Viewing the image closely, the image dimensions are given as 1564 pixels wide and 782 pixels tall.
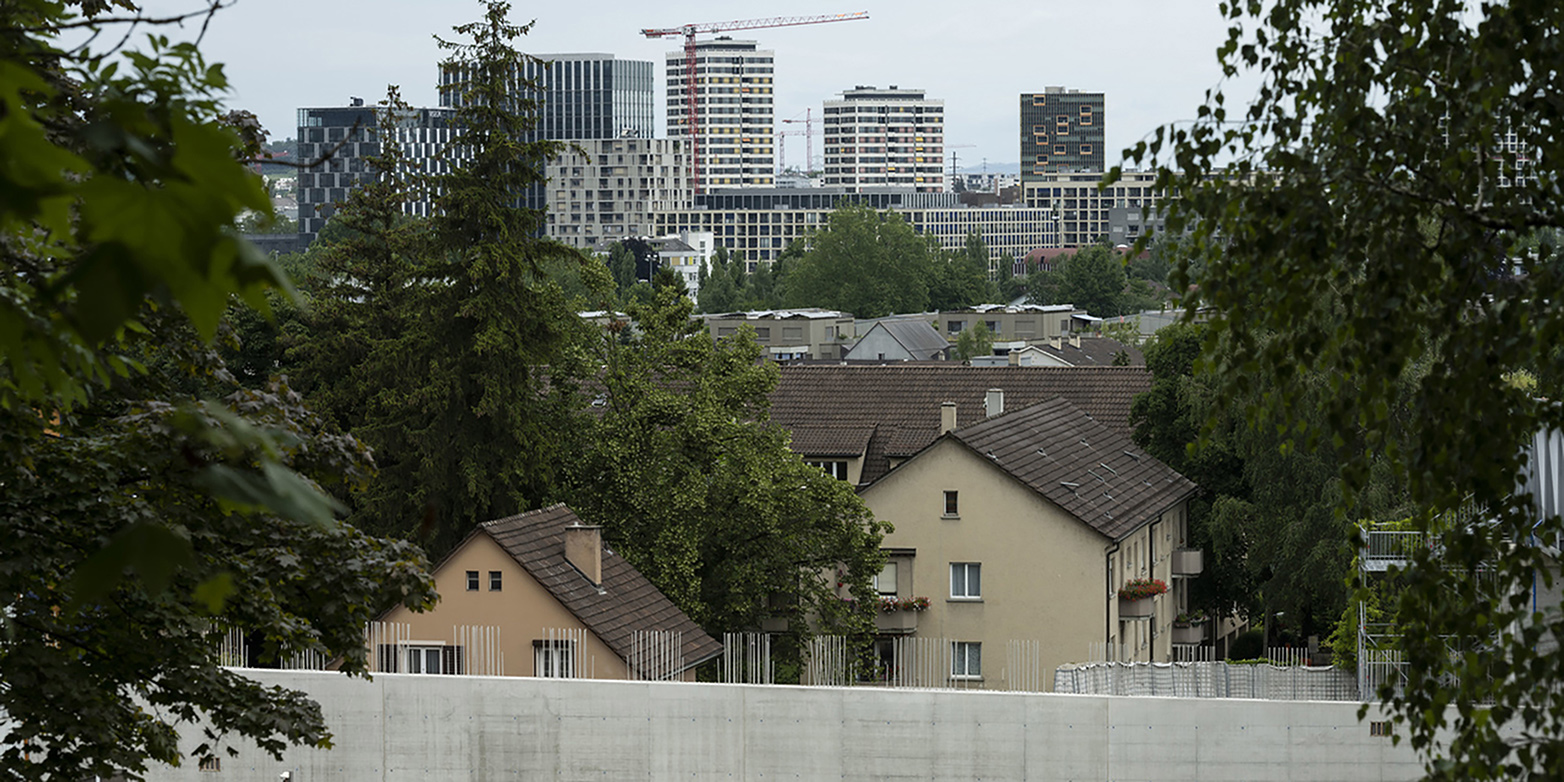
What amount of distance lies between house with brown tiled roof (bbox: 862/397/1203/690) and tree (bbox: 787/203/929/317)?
99.6 m

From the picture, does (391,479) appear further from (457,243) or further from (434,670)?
(434,670)

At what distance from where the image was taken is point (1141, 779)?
1848 centimetres

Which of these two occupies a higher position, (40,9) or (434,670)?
(40,9)

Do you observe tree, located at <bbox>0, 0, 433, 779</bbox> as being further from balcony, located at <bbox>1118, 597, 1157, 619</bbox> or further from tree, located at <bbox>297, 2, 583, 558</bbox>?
balcony, located at <bbox>1118, 597, 1157, 619</bbox>

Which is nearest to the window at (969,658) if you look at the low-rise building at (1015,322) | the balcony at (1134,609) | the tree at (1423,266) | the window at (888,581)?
the window at (888,581)

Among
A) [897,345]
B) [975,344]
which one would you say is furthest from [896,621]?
[975,344]

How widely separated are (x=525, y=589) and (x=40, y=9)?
17.2m

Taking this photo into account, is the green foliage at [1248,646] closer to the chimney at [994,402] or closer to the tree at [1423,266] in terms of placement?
the chimney at [994,402]

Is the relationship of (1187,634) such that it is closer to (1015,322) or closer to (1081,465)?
(1081,465)

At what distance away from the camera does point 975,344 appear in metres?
95.9

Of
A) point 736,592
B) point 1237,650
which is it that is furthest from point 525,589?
point 1237,650

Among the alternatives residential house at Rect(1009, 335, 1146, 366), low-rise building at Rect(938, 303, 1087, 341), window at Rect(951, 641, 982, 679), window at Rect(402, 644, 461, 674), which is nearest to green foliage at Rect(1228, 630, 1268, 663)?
window at Rect(951, 641, 982, 679)

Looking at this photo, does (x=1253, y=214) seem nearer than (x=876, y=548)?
Yes

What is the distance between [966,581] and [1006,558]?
105 centimetres
